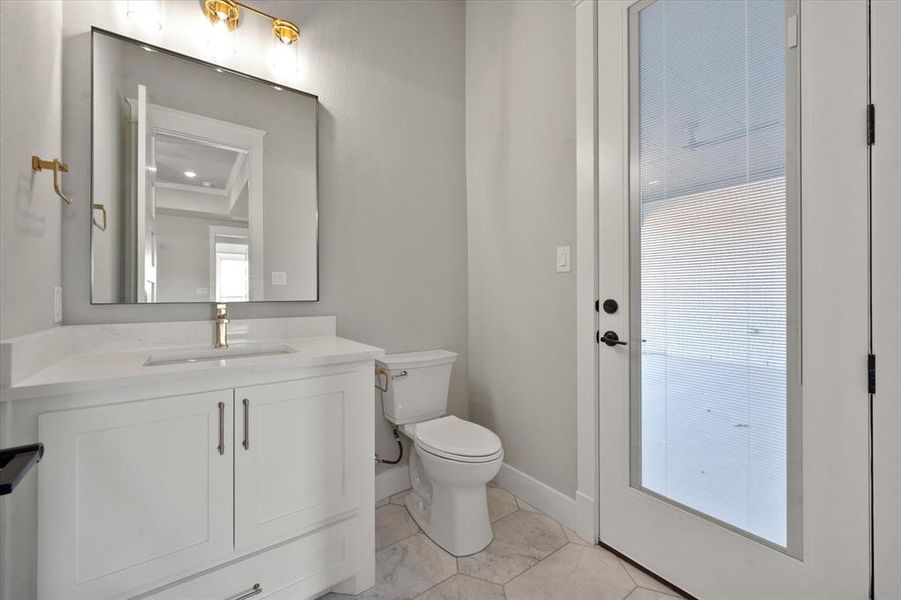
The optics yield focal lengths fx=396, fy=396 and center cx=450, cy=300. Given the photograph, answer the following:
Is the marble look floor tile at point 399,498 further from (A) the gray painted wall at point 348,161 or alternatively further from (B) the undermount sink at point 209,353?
(B) the undermount sink at point 209,353

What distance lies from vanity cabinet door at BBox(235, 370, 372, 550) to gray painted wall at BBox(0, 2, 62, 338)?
0.62m

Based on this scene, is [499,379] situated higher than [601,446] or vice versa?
[499,379]

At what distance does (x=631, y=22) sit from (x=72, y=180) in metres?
2.18

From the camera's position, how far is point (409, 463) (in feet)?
6.94

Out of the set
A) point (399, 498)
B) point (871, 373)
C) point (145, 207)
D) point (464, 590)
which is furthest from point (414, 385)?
point (871, 373)

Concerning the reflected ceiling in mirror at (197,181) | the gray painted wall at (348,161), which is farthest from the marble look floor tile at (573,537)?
the reflected ceiling in mirror at (197,181)

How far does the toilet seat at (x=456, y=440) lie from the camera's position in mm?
1620

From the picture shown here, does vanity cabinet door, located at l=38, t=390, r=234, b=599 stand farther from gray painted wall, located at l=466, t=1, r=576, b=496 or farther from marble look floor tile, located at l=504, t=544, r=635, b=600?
gray painted wall, located at l=466, t=1, r=576, b=496

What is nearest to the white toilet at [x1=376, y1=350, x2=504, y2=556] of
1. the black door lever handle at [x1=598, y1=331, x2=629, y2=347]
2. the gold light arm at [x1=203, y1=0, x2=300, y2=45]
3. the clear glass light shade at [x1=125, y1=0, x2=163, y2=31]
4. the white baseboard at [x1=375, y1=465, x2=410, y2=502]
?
the white baseboard at [x1=375, y1=465, x2=410, y2=502]

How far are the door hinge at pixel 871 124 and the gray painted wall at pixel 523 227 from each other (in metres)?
0.95

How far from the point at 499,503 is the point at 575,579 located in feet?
1.96

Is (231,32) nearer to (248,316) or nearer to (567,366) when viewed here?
(248,316)

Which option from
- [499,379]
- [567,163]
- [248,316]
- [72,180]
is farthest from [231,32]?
[499,379]

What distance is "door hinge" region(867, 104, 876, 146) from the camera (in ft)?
3.34
